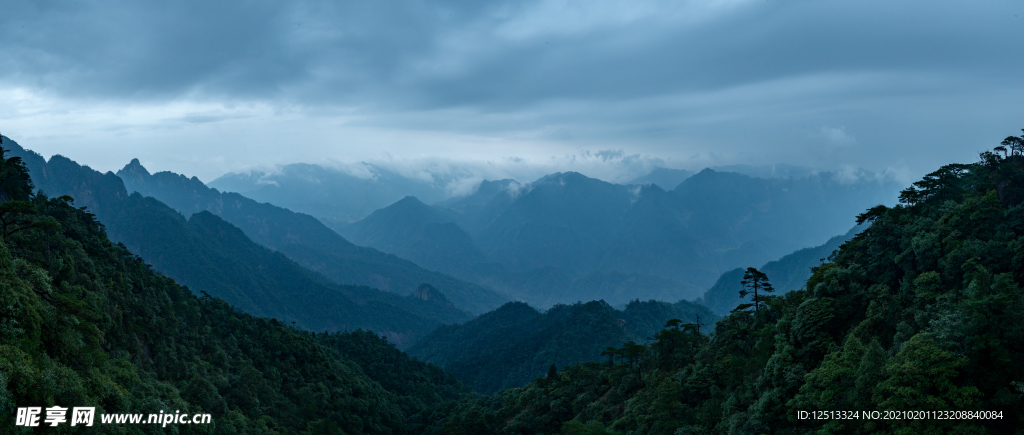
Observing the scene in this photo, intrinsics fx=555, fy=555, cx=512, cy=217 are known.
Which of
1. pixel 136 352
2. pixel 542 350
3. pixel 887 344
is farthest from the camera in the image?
pixel 542 350

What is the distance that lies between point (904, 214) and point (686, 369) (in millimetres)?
25957

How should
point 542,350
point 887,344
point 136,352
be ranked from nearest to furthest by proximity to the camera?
point 887,344 < point 136,352 < point 542,350

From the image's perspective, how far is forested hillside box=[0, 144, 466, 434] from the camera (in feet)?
108

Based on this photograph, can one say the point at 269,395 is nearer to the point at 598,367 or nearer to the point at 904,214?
the point at 598,367

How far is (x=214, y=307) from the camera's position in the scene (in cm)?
9031

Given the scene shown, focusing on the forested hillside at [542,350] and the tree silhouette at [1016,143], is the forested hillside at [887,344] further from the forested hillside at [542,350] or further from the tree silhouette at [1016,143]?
the forested hillside at [542,350]

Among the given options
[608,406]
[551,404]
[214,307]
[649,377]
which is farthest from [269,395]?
[649,377]

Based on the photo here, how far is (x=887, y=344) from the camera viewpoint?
1599 inches

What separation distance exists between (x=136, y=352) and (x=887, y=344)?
2519 inches

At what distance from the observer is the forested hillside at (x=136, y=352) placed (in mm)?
33000

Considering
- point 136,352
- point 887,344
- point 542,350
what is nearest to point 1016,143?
point 887,344

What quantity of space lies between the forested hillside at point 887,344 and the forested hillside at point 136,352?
115ft

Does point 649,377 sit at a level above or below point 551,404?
above

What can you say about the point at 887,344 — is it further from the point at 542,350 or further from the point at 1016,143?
the point at 542,350
